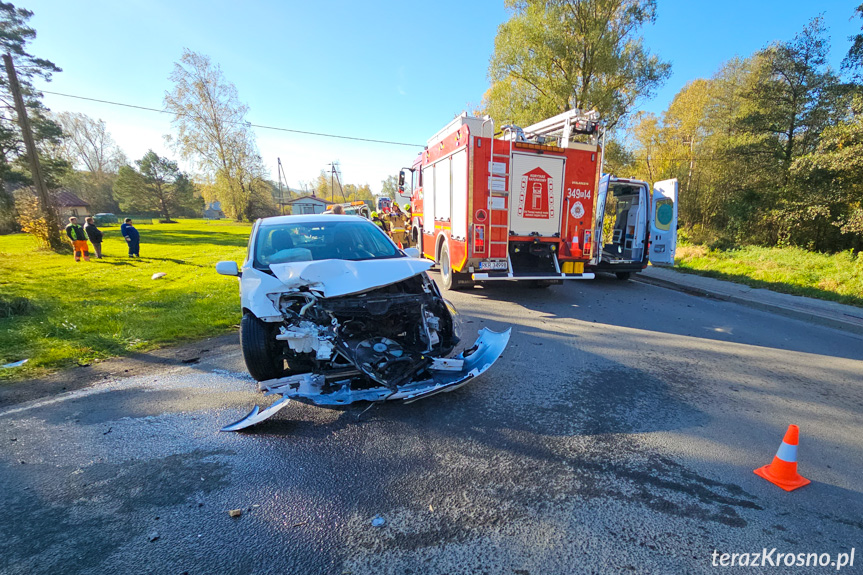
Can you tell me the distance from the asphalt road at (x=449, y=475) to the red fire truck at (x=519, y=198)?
334cm

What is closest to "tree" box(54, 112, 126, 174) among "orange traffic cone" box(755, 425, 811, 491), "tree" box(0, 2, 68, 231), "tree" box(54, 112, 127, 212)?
"tree" box(54, 112, 127, 212)

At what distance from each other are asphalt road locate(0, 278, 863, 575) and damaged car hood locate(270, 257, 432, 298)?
1.14 metres

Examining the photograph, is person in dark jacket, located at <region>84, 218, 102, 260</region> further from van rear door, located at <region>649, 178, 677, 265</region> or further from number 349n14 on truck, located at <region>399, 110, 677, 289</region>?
van rear door, located at <region>649, 178, 677, 265</region>

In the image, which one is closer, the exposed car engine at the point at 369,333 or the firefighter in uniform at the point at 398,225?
the exposed car engine at the point at 369,333

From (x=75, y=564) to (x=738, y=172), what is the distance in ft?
76.7

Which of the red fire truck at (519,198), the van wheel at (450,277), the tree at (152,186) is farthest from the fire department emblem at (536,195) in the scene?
the tree at (152,186)

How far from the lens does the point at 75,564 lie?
5.94 ft

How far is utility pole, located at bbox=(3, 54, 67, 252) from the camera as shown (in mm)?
13250

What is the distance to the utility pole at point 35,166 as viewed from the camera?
13.2 metres

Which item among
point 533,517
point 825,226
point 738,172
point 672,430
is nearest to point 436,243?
point 672,430

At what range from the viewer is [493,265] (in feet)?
23.5

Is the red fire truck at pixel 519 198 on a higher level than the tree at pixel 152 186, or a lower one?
lower

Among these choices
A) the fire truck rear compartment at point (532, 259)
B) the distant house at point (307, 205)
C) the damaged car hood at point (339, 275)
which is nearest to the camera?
the damaged car hood at point (339, 275)

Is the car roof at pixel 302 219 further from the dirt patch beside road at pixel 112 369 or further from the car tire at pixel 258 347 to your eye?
the dirt patch beside road at pixel 112 369
